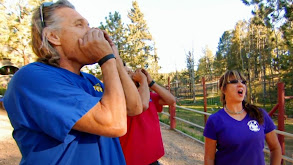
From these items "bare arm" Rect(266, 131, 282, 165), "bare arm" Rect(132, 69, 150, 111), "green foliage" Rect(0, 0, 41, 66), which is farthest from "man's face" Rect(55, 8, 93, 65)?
"green foliage" Rect(0, 0, 41, 66)

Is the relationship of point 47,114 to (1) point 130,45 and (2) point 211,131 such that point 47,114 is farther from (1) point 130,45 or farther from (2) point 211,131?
(1) point 130,45

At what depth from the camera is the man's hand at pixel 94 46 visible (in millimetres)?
968

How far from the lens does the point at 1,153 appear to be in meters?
5.21

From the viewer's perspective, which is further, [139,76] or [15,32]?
[15,32]

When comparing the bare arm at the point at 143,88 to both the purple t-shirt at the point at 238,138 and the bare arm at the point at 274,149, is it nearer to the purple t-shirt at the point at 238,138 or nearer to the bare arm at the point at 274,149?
the purple t-shirt at the point at 238,138

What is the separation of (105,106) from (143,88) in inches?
47.2

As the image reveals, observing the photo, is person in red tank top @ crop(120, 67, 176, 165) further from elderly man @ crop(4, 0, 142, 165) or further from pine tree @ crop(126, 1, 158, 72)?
pine tree @ crop(126, 1, 158, 72)

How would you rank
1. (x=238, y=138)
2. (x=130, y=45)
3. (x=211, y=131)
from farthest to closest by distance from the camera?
(x=130, y=45)
(x=211, y=131)
(x=238, y=138)

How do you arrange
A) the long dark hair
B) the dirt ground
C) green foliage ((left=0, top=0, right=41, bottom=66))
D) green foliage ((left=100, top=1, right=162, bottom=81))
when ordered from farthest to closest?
green foliage ((left=100, top=1, right=162, bottom=81)), green foliage ((left=0, top=0, right=41, bottom=66)), the dirt ground, the long dark hair

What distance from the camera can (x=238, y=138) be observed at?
1.84m

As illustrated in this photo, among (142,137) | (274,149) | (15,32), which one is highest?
(15,32)

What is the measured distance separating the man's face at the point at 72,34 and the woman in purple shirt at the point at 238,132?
1453mm

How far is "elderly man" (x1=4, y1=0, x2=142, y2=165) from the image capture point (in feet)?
2.61

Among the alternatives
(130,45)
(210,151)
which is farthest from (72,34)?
(130,45)
